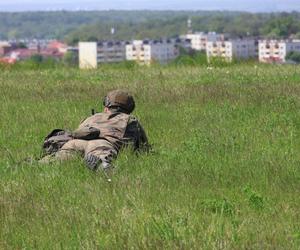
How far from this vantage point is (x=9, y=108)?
496 inches

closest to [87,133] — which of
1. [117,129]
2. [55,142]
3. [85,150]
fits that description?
[85,150]

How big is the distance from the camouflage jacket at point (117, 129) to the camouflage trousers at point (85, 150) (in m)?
0.11

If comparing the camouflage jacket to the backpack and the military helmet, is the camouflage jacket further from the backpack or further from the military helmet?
the backpack

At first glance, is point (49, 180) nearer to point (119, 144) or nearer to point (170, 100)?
point (119, 144)

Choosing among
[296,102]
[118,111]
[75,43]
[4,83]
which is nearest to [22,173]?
[118,111]

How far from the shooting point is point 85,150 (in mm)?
8031

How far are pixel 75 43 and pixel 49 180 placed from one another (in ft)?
608

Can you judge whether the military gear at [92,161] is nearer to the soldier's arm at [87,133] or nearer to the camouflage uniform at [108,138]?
the camouflage uniform at [108,138]

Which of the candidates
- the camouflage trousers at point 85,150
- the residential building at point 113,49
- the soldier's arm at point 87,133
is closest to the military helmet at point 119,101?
the soldier's arm at point 87,133

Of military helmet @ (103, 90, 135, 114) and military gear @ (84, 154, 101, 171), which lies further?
military helmet @ (103, 90, 135, 114)

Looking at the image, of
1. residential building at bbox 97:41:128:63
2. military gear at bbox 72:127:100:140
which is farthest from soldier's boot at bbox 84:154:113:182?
residential building at bbox 97:41:128:63

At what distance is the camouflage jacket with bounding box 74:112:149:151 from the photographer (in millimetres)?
8305

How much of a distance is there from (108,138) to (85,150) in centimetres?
37

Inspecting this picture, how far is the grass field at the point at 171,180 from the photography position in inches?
209
